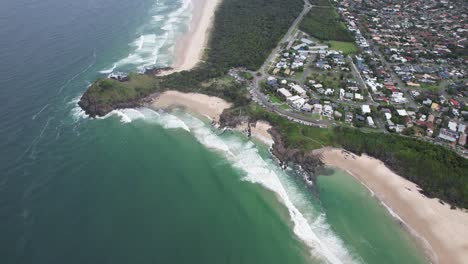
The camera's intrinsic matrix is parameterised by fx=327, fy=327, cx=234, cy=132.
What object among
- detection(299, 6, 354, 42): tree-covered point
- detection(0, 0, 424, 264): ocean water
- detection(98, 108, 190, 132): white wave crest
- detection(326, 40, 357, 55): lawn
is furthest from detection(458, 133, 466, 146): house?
detection(98, 108, 190, 132): white wave crest

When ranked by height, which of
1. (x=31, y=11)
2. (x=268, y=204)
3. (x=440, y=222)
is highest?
(x=440, y=222)

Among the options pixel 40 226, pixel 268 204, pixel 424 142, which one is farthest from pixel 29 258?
pixel 424 142

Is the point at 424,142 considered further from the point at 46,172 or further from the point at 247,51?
the point at 46,172

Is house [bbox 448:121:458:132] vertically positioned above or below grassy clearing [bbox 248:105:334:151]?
above

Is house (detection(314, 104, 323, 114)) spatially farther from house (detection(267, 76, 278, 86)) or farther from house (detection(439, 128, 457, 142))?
house (detection(439, 128, 457, 142))

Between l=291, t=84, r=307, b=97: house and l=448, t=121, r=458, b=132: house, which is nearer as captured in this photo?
l=448, t=121, r=458, b=132: house

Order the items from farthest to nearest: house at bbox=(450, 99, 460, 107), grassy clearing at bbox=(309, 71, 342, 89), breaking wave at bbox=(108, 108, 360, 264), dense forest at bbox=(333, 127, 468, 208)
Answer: grassy clearing at bbox=(309, 71, 342, 89) → house at bbox=(450, 99, 460, 107) → dense forest at bbox=(333, 127, 468, 208) → breaking wave at bbox=(108, 108, 360, 264)

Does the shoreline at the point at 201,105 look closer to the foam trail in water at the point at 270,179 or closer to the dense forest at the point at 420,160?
the foam trail in water at the point at 270,179
